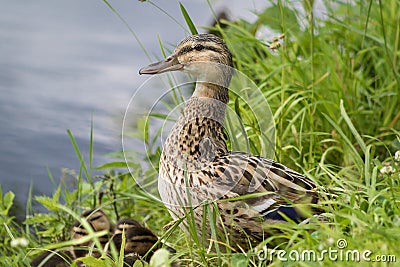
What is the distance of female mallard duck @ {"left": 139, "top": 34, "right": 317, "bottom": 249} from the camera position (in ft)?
9.07

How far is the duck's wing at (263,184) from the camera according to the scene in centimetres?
278

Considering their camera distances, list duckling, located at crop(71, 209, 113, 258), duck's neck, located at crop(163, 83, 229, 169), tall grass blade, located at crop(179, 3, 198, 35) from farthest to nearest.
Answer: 1. duckling, located at crop(71, 209, 113, 258)
2. tall grass blade, located at crop(179, 3, 198, 35)
3. duck's neck, located at crop(163, 83, 229, 169)

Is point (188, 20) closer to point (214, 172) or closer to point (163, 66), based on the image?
point (163, 66)

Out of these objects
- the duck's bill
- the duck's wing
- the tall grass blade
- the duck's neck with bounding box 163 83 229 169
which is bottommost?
the duck's wing

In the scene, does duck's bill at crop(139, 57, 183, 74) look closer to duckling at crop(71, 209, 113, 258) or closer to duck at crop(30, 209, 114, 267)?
duck at crop(30, 209, 114, 267)

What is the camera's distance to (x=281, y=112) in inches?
141

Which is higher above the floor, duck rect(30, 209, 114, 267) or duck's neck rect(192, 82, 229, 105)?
duck's neck rect(192, 82, 229, 105)

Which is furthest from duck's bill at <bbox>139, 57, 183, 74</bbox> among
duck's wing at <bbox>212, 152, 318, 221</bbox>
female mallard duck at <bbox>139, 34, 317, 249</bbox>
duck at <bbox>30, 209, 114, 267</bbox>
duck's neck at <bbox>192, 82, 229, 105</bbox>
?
duck at <bbox>30, 209, 114, 267</bbox>

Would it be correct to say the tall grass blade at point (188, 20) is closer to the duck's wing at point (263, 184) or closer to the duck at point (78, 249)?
the duck's wing at point (263, 184)

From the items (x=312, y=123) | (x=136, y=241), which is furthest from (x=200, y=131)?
(x=312, y=123)

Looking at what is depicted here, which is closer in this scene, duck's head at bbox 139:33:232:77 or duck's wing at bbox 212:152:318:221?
duck's wing at bbox 212:152:318:221

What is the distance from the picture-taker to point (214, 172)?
9.28 feet

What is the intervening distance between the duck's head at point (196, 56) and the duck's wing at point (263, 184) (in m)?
0.44

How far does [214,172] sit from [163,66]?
550 mm
